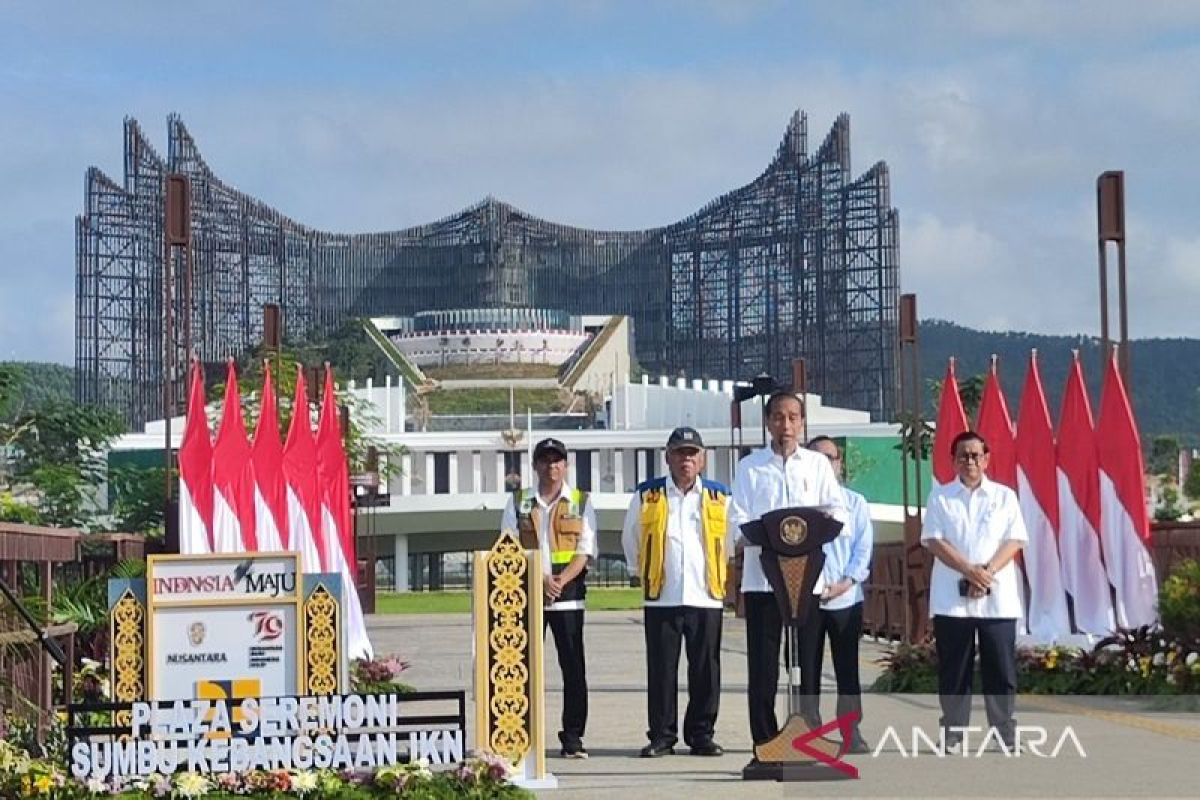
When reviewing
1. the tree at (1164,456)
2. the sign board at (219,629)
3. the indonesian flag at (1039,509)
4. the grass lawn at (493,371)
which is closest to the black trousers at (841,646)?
the sign board at (219,629)

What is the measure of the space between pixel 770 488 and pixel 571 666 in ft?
5.97

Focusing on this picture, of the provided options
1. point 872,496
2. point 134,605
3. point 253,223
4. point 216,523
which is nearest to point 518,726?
point 134,605

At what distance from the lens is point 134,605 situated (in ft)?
37.3

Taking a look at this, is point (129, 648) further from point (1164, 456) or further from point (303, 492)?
point (1164, 456)

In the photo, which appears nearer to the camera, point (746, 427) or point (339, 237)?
point (746, 427)

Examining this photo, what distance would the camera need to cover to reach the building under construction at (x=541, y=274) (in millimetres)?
130875

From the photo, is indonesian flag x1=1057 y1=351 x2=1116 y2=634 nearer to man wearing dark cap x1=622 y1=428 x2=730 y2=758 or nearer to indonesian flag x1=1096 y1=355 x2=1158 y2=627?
indonesian flag x1=1096 y1=355 x2=1158 y2=627

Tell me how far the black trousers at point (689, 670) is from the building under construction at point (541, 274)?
365 ft

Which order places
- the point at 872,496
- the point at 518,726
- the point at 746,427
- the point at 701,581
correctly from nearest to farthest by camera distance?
the point at 518,726
the point at 701,581
the point at 872,496
the point at 746,427

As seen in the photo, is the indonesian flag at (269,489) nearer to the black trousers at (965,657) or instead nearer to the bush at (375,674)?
the bush at (375,674)

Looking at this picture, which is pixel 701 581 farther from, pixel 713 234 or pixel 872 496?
pixel 713 234

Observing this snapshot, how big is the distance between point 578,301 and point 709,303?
15.0 m

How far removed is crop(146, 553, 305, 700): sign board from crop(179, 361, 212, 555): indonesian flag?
262 inches

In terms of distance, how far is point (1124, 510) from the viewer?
54.9 feet
